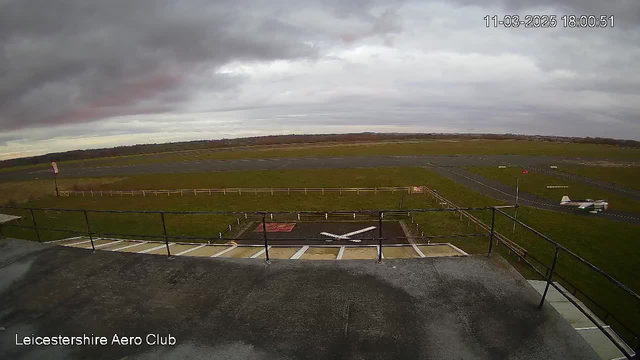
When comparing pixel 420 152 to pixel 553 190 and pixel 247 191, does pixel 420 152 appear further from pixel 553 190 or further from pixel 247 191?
pixel 247 191

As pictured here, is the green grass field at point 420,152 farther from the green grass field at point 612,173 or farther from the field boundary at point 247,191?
the field boundary at point 247,191

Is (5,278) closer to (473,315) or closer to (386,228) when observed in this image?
(473,315)

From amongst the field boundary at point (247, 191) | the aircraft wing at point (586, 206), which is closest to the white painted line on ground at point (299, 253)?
the field boundary at point (247, 191)

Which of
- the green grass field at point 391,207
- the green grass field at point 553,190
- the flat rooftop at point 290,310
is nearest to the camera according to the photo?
the flat rooftop at point 290,310

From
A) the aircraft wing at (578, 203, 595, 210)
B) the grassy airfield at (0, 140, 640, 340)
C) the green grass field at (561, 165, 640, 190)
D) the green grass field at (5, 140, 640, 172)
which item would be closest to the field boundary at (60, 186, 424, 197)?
the grassy airfield at (0, 140, 640, 340)

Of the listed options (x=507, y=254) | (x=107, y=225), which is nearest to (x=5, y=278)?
(x=507, y=254)

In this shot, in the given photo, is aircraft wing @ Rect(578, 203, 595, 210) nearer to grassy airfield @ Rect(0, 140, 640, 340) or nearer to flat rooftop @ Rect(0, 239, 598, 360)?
grassy airfield @ Rect(0, 140, 640, 340)
